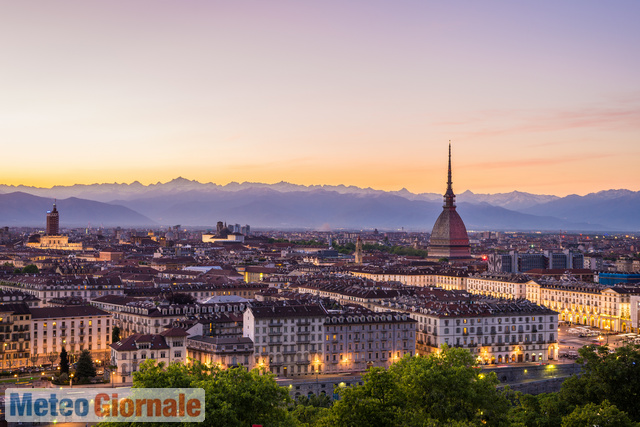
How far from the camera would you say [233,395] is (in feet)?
146

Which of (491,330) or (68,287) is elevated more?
(68,287)

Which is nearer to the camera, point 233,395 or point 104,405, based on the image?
point 233,395

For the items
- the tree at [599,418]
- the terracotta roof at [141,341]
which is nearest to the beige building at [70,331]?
the terracotta roof at [141,341]

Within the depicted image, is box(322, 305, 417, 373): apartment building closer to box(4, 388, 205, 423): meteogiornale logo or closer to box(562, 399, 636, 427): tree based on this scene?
box(4, 388, 205, 423): meteogiornale logo

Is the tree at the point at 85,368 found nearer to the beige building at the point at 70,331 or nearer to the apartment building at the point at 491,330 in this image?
the beige building at the point at 70,331

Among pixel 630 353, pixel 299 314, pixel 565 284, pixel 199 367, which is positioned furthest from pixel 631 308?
pixel 199 367

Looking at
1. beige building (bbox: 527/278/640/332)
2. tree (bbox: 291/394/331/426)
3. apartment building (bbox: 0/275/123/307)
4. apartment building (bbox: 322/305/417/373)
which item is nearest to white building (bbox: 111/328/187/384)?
apartment building (bbox: 322/305/417/373)

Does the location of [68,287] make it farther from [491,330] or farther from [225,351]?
[491,330]

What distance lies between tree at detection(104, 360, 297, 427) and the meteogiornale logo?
1.89 ft

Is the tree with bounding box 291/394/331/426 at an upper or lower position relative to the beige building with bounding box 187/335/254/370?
lower

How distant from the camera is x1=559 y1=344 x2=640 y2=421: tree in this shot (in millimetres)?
54812

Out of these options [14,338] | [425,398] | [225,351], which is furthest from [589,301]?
[425,398]

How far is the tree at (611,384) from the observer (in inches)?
2158

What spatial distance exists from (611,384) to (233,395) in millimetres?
25602
